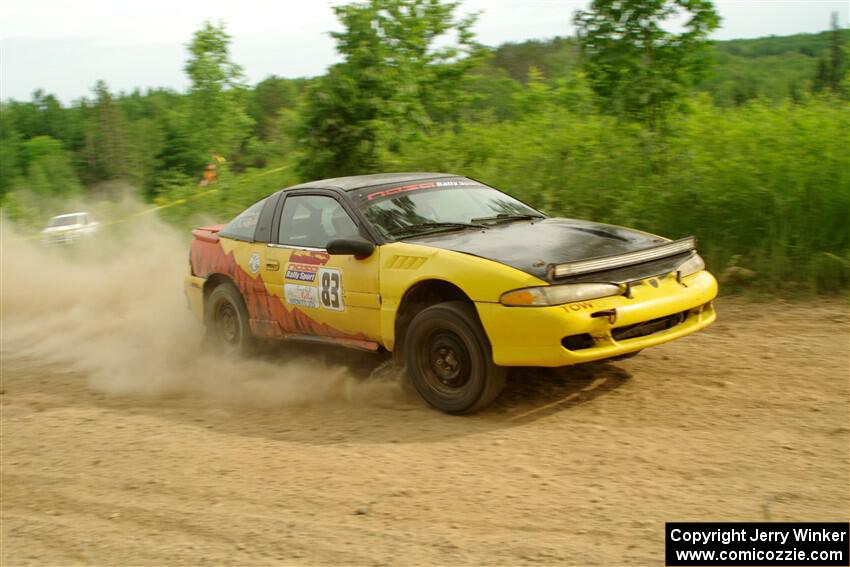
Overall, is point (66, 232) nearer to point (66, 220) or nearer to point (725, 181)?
point (66, 220)

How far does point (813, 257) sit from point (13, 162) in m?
54.7

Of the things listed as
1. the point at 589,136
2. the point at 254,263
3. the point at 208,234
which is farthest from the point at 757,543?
Result: the point at 589,136

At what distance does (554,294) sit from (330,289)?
1.98 meters

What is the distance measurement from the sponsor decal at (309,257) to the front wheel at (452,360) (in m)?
1.13

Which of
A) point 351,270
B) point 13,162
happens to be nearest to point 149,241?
point 351,270

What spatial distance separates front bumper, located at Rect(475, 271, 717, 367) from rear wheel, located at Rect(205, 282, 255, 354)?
2.90 metres

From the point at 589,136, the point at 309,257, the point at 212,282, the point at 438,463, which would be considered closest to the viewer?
the point at 438,463

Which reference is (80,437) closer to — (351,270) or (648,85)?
(351,270)

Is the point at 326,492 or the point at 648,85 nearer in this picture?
the point at 326,492

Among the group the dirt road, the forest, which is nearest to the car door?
the dirt road

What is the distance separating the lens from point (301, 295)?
654cm

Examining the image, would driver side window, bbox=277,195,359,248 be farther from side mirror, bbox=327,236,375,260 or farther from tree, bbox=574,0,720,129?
tree, bbox=574,0,720,129

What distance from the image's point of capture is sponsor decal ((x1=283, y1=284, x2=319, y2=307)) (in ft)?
21.0

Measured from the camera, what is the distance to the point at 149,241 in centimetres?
1457
